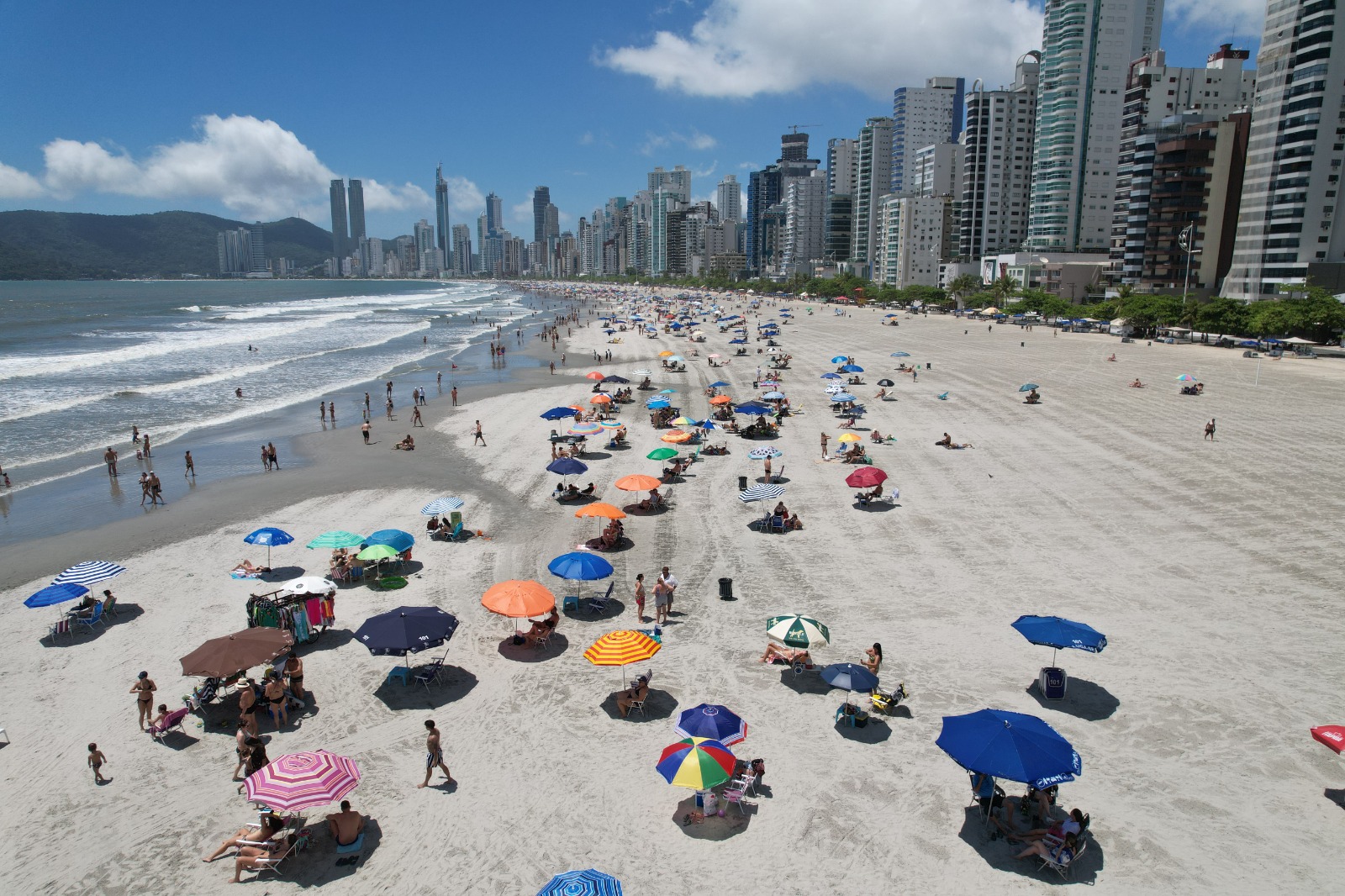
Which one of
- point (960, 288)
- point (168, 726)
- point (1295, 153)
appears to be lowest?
point (168, 726)

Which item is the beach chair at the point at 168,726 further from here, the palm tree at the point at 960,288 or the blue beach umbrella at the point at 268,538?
the palm tree at the point at 960,288

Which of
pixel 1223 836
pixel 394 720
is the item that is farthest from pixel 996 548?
pixel 394 720

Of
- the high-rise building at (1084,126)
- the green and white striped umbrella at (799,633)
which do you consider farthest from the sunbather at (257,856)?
the high-rise building at (1084,126)

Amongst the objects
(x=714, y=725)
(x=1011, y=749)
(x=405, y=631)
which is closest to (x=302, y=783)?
(x=405, y=631)

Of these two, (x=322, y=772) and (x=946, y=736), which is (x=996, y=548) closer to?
(x=946, y=736)

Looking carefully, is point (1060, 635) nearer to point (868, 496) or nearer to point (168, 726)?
point (868, 496)

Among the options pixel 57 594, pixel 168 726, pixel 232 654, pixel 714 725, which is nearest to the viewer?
pixel 714 725
